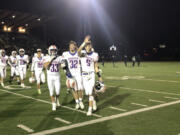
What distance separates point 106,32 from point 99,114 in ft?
160

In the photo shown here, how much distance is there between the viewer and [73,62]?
656cm

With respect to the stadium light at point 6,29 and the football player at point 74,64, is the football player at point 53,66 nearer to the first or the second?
the football player at point 74,64

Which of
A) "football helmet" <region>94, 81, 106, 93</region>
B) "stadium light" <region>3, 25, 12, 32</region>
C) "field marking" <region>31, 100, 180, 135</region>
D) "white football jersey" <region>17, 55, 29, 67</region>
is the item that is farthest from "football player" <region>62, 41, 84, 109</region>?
"stadium light" <region>3, 25, 12, 32</region>

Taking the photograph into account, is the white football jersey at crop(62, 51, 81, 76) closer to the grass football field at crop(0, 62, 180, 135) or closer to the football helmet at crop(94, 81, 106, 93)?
the football helmet at crop(94, 81, 106, 93)

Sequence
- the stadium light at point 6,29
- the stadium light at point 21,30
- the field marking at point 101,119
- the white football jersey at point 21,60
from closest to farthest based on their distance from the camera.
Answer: the field marking at point 101,119
the white football jersey at point 21,60
the stadium light at point 6,29
the stadium light at point 21,30

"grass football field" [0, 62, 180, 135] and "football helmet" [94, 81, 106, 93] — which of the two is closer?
"grass football field" [0, 62, 180, 135]

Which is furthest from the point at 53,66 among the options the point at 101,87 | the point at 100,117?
the point at 100,117

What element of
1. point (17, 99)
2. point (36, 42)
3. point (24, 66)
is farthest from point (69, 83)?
point (36, 42)

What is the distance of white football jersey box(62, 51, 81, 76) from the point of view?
6.53 metres

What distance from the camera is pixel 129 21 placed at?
5053cm

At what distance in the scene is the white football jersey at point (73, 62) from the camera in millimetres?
6527

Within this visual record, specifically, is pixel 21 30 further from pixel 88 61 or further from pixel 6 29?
pixel 88 61


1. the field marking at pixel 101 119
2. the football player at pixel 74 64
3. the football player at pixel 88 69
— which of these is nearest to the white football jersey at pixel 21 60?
the football player at pixel 74 64

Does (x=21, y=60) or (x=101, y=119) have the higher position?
(x=21, y=60)
